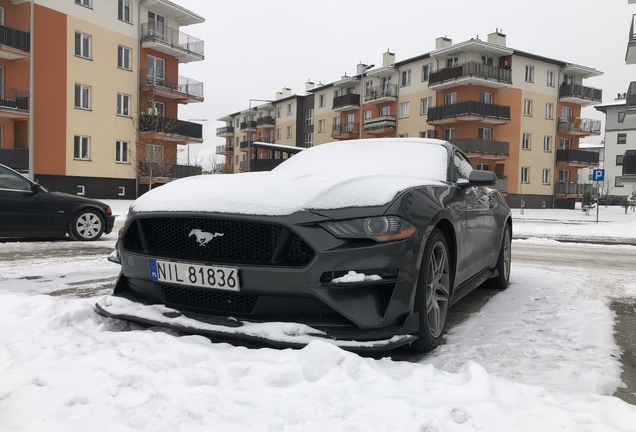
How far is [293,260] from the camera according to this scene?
2.65 m

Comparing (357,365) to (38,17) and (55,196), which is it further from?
(38,17)

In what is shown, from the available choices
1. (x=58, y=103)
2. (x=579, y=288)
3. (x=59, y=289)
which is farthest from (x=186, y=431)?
(x=58, y=103)

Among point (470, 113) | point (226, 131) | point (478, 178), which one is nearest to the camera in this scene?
point (478, 178)

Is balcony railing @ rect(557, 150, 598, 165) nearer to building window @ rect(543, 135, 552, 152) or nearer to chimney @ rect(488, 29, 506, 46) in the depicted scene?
building window @ rect(543, 135, 552, 152)

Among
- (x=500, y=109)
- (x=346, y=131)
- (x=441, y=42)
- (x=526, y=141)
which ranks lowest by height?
(x=526, y=141)

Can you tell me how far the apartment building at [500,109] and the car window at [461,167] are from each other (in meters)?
32.0

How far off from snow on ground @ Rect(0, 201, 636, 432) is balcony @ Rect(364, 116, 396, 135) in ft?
141

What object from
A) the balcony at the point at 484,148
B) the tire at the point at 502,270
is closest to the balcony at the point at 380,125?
the balcony at the point at 484,148

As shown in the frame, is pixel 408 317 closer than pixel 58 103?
Yes

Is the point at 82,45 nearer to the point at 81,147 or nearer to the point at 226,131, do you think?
the point at 81,147

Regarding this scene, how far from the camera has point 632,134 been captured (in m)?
67.6

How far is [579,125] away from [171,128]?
33348mm

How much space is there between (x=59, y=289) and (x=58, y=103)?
84.6 ft

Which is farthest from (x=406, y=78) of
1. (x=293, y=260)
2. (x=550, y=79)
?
(x=293, y=260)
